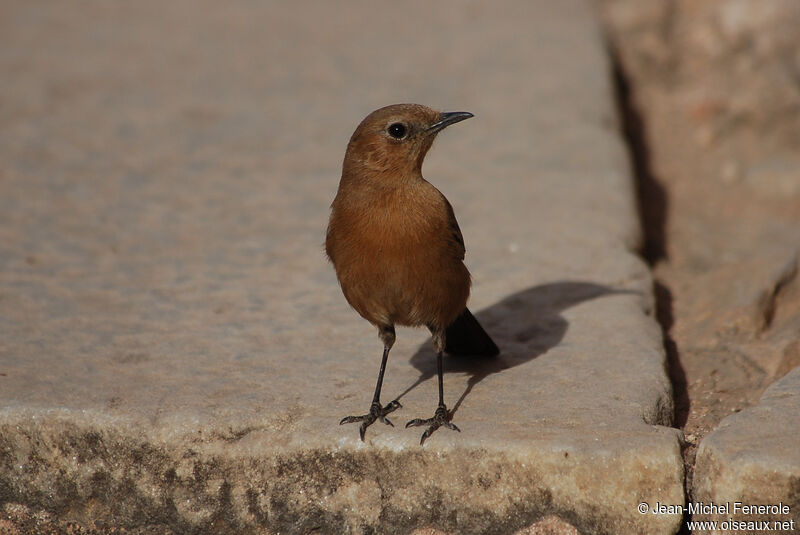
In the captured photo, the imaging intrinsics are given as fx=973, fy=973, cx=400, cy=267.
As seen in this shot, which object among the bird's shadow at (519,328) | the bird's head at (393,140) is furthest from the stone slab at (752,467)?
the bird's head at (393,140)

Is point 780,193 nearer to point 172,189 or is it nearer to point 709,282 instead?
point 709,282

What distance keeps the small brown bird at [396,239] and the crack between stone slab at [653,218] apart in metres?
1.19

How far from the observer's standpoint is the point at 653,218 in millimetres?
7535

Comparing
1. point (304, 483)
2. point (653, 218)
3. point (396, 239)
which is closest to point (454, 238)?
point (396, 239)

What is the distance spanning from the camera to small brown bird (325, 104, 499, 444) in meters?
4.32

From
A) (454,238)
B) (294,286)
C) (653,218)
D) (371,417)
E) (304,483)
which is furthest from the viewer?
(653,218)

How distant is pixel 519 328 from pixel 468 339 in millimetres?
578

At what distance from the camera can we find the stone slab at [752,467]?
3.61 meters

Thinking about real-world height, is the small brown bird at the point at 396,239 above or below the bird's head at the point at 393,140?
below

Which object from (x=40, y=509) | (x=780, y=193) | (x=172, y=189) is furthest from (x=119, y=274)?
(x=780, y=193)

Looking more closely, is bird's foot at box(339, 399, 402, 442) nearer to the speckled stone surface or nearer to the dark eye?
the speckled stone surface

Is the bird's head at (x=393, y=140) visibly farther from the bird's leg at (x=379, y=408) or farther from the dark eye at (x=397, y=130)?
the bird's leg at (x=379, y=408)

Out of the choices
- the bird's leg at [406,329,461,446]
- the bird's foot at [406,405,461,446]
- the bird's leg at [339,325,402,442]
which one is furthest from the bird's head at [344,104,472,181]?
the bird's foot at [406,405,461,446]

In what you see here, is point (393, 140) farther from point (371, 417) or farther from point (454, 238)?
point (371, 417)
